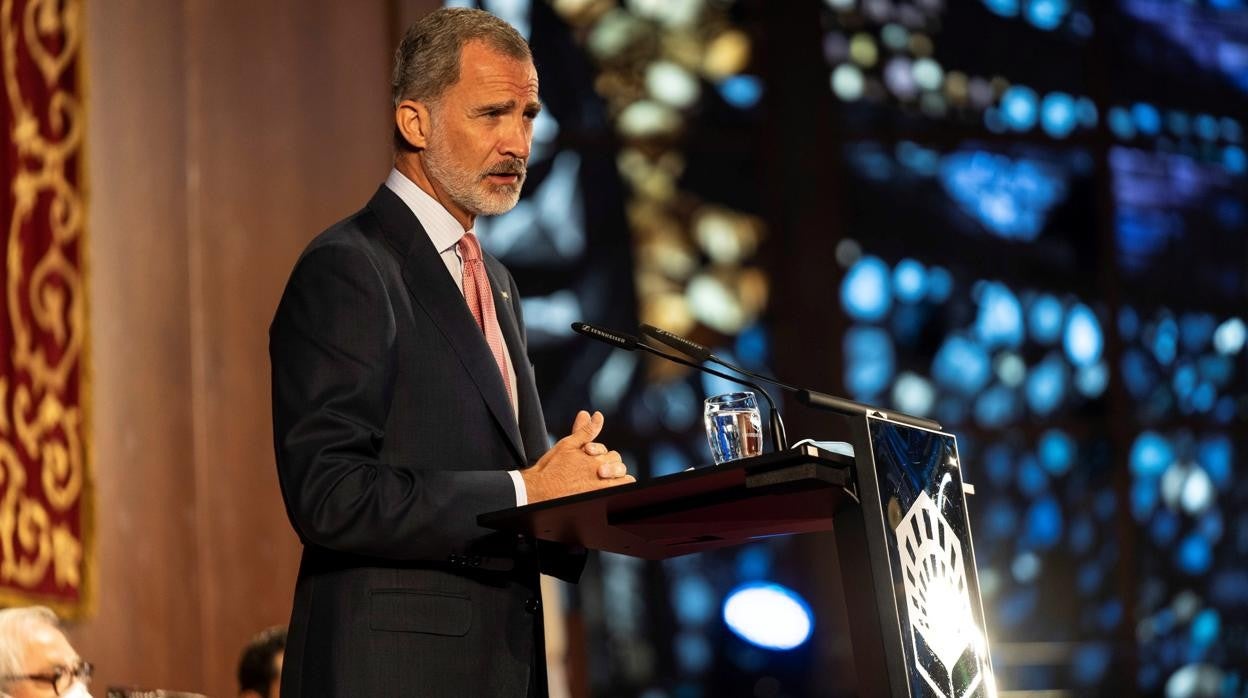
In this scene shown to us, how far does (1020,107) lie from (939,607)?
4911 millimetres

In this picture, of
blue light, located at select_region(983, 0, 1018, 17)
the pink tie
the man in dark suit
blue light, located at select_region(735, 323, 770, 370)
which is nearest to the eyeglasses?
the man in dark suit

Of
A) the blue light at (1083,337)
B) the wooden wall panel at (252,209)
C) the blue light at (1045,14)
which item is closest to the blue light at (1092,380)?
the blue light at (1083,337)

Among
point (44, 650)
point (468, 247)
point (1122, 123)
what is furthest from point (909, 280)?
point (468, 247)

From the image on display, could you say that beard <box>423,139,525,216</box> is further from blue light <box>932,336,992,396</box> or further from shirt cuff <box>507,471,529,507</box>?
blue light <box>932,336,992,396</box>

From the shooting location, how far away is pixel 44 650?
330 centimetres

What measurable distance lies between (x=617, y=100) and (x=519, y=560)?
4219 millimetres

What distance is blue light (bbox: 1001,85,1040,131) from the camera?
260 inches

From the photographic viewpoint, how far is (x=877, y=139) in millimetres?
6355

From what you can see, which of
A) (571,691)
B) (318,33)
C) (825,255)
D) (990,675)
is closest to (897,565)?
(990,675)

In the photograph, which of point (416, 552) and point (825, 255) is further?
point (825, 255)

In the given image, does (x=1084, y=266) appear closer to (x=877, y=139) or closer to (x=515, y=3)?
(x=877, y=139)

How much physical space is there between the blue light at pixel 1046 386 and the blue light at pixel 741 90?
1.51 meters

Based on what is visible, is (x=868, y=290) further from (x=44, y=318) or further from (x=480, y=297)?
(x=480, y=297)

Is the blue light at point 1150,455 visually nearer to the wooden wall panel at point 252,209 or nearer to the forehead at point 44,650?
the wooden wall panel at point 252,209
